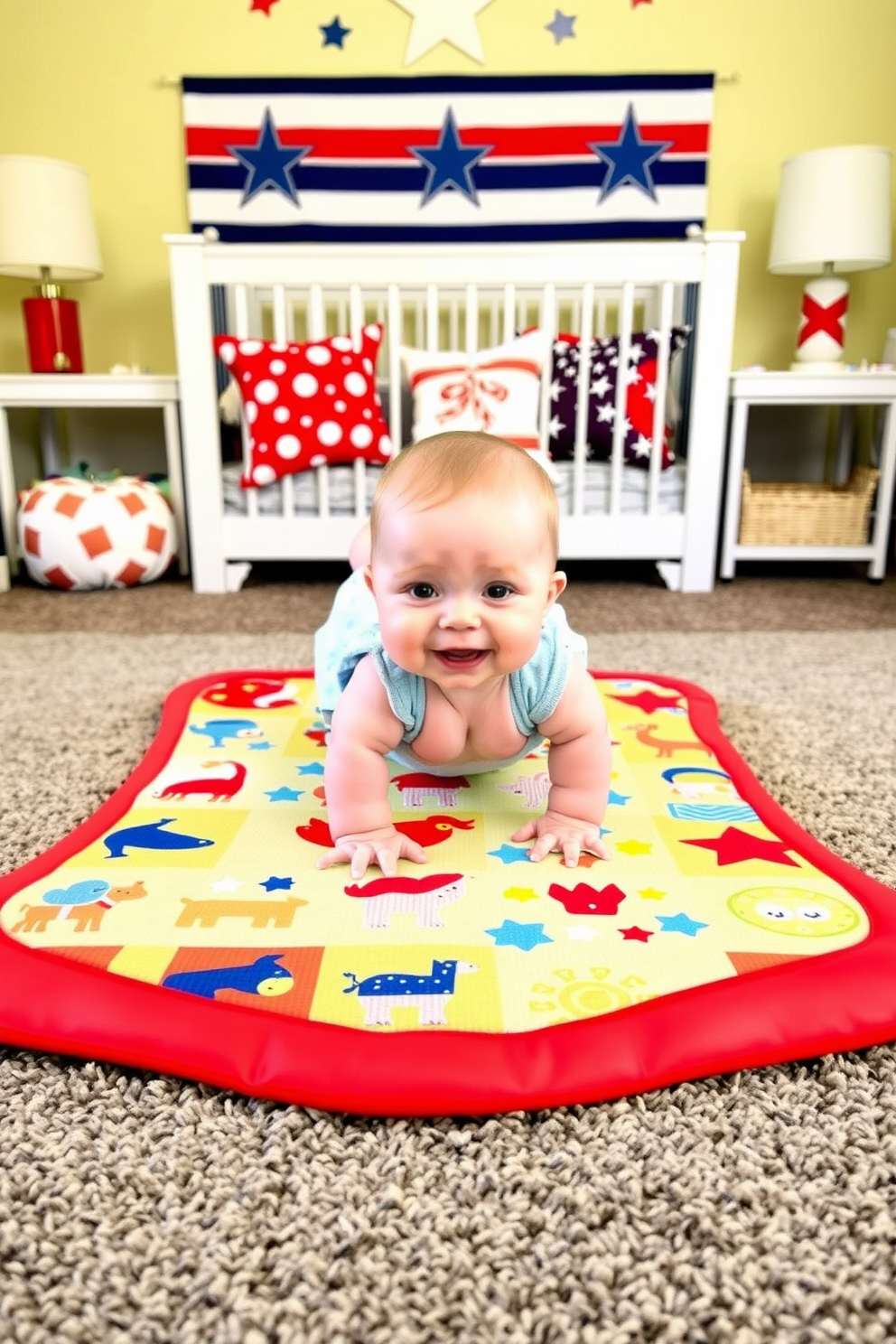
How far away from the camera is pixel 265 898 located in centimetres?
80

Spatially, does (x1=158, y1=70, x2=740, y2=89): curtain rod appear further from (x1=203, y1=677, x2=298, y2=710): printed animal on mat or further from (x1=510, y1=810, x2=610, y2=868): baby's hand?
(x1=510, y1=810, x2=610, y2=868): baby's hand

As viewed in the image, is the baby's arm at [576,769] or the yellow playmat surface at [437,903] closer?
the yellow playmat surface at [437,903]

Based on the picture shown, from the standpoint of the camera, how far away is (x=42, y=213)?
2.52 meters

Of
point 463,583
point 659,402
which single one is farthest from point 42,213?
point 463,583

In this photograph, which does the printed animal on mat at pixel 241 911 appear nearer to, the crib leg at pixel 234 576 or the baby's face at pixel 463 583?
the baby's face at pixel 463 583

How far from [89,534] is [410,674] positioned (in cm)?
174

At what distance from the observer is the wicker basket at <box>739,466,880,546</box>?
8.20ft

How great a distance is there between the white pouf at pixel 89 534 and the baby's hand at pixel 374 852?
173 centimetres

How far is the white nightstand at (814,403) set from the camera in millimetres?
2412

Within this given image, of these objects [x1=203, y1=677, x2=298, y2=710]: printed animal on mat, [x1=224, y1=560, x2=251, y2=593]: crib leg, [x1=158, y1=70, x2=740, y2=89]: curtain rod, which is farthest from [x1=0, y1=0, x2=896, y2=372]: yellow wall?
[x1=203, y1=677, x2=298, y2=710]: printed animal on mat

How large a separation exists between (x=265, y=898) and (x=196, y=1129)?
24 cm

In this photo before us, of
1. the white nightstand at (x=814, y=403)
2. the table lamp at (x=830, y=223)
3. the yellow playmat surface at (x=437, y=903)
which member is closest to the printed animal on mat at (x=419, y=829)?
the yellow playmat surface at (x=437, y=903)

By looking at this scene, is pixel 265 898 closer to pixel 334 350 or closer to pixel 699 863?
pixel 699 863

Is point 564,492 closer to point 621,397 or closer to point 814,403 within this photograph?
point 621,397
